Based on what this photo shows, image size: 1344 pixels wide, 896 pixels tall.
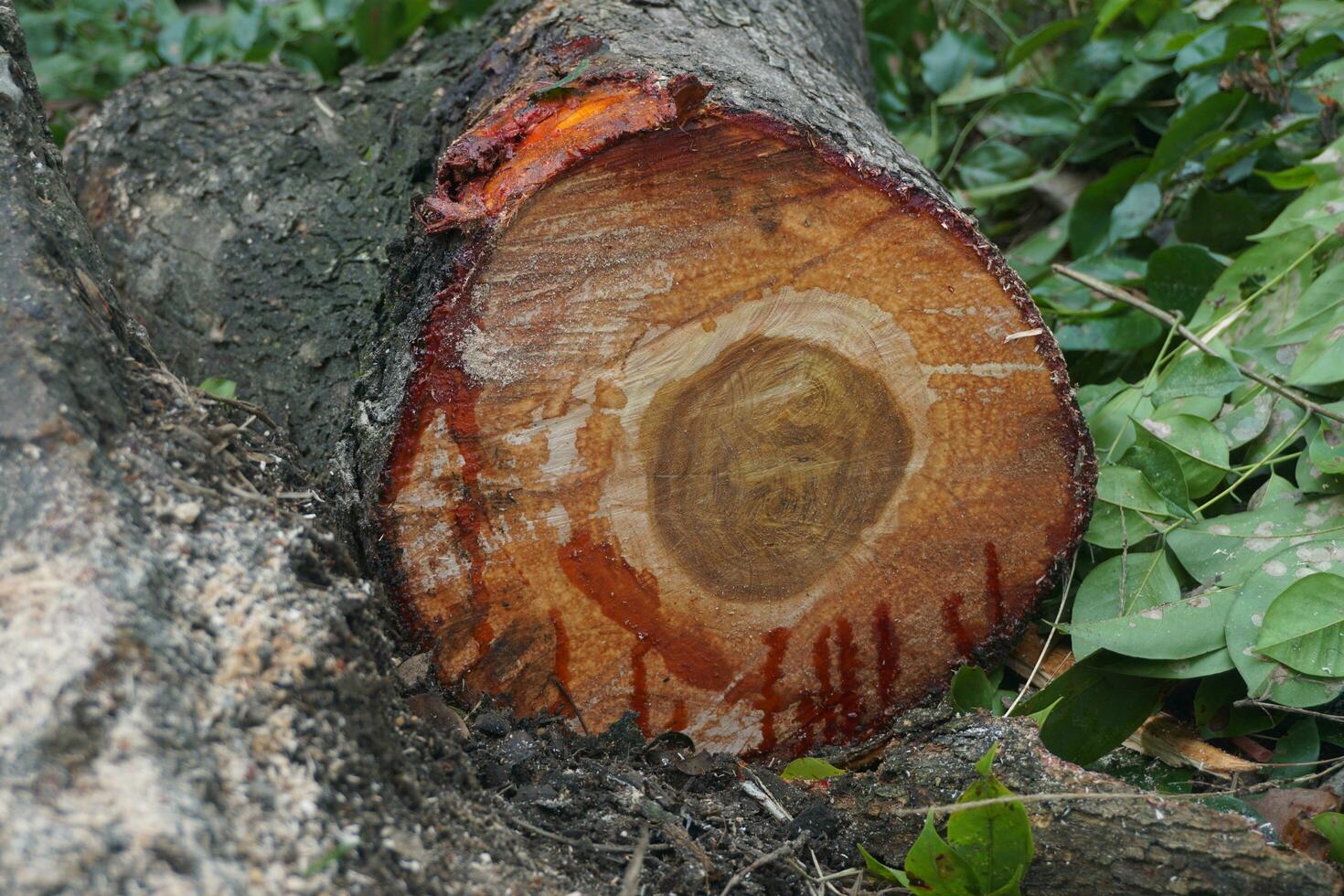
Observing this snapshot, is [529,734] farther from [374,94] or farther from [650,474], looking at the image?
[374,94]

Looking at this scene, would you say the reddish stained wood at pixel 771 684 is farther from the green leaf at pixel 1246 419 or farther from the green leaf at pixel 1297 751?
the green leaf at pixel 1246 419

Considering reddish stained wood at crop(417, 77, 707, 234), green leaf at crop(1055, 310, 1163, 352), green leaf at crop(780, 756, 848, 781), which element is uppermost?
reddish stained wood at crop(417, 77, 707, 234)

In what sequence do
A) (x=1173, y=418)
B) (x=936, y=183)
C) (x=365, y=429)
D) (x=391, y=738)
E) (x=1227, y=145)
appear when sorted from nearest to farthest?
(x=391, y=738), (x=365, y=429), (x=936, y=183), (x=1173, y=418), (x=1227, y=145)

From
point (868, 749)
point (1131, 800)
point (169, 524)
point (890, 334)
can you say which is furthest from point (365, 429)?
point (1131, 800)

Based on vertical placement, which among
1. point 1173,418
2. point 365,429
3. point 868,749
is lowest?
point 868,749

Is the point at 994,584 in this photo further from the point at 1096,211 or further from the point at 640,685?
the point at 1096,211

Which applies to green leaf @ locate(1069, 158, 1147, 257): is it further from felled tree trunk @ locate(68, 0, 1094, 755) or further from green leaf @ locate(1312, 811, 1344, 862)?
green leaf @ locate(1312, 811, 1344, 862)

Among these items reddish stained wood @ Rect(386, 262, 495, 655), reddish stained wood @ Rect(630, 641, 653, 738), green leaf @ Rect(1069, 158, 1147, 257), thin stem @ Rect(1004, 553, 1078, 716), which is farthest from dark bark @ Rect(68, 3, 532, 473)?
green leaf @ Rect(1069, 158, 1147, 257)
